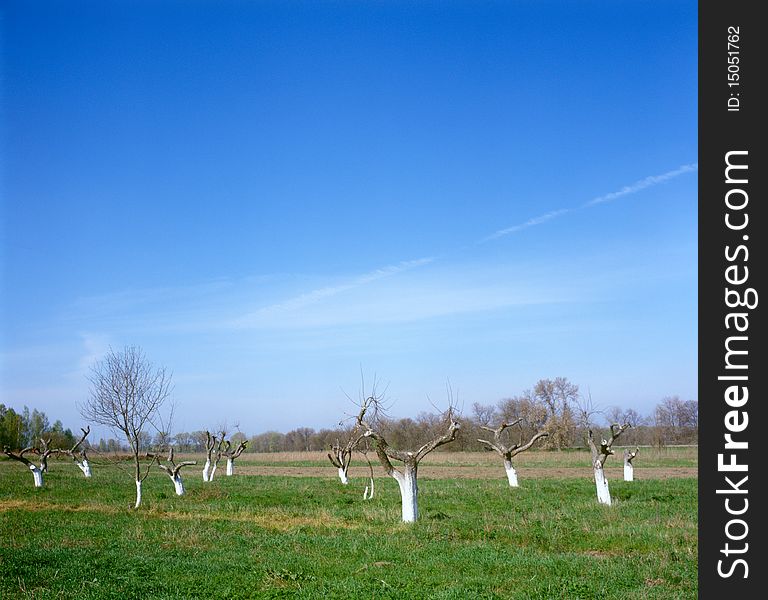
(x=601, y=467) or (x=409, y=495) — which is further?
(x=601, y=467)

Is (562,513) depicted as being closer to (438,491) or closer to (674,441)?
(438,491)

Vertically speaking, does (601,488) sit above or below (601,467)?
below

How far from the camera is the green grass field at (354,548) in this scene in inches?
408

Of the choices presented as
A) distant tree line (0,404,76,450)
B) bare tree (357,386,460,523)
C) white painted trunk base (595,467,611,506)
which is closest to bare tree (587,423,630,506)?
white painted trunk base (595,467,611,506)

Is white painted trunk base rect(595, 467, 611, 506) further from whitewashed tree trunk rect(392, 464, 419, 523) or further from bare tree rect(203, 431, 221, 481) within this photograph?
bare tree rect(203, 431, 221, 481)

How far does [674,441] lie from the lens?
327 ft

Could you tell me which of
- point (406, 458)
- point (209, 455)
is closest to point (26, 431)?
point (209, 455)

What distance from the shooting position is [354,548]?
535 inches
